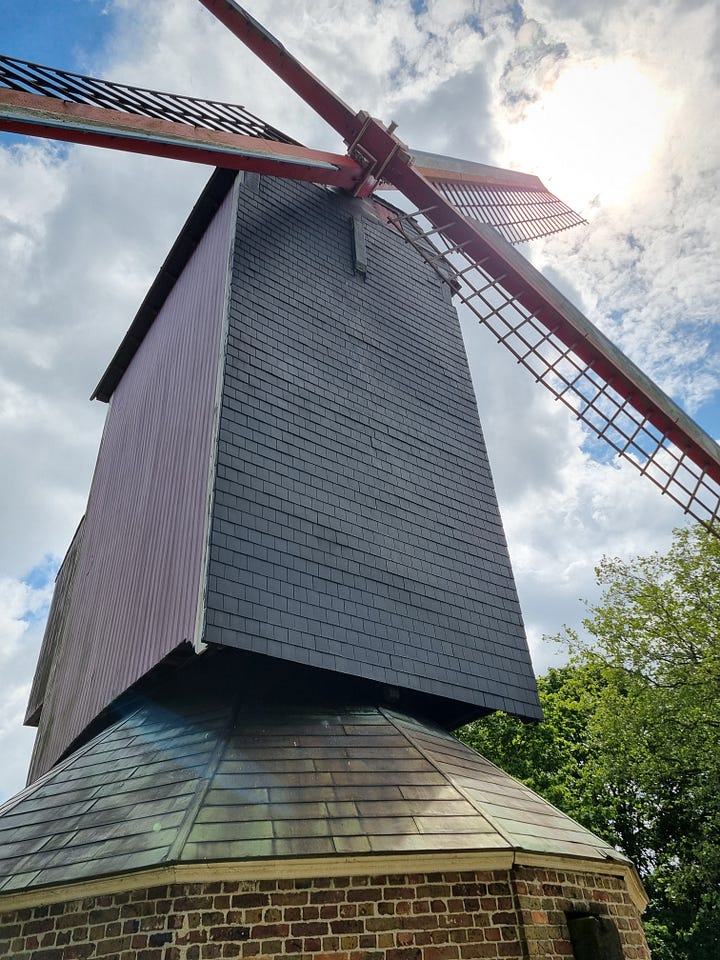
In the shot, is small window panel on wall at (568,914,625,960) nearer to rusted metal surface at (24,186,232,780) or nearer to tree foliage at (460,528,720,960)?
rusted metal surface at (24,186,232,780)

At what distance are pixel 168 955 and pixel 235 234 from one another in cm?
854

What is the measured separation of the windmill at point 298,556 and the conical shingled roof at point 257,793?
0.11ft

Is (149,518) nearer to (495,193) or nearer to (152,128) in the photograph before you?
(152,128)

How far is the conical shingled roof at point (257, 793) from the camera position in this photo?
5551 millimetres

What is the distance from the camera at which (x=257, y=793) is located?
5996 mm

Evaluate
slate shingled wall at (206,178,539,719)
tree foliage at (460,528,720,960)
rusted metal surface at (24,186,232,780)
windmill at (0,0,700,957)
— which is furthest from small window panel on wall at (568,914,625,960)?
tree foliage at (460,528,720,960)

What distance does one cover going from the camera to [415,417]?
10.8 metres

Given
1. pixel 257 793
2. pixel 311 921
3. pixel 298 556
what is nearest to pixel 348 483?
pixel 298 556

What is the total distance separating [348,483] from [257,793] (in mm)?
4142

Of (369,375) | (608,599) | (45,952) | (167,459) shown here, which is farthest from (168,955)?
(608,599)

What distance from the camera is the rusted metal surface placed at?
813 cm

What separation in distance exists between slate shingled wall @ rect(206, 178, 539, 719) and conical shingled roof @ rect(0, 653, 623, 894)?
689mm

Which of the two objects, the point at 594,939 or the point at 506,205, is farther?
the point at 506,205

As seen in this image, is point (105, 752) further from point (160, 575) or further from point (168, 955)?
point (168, 955)
